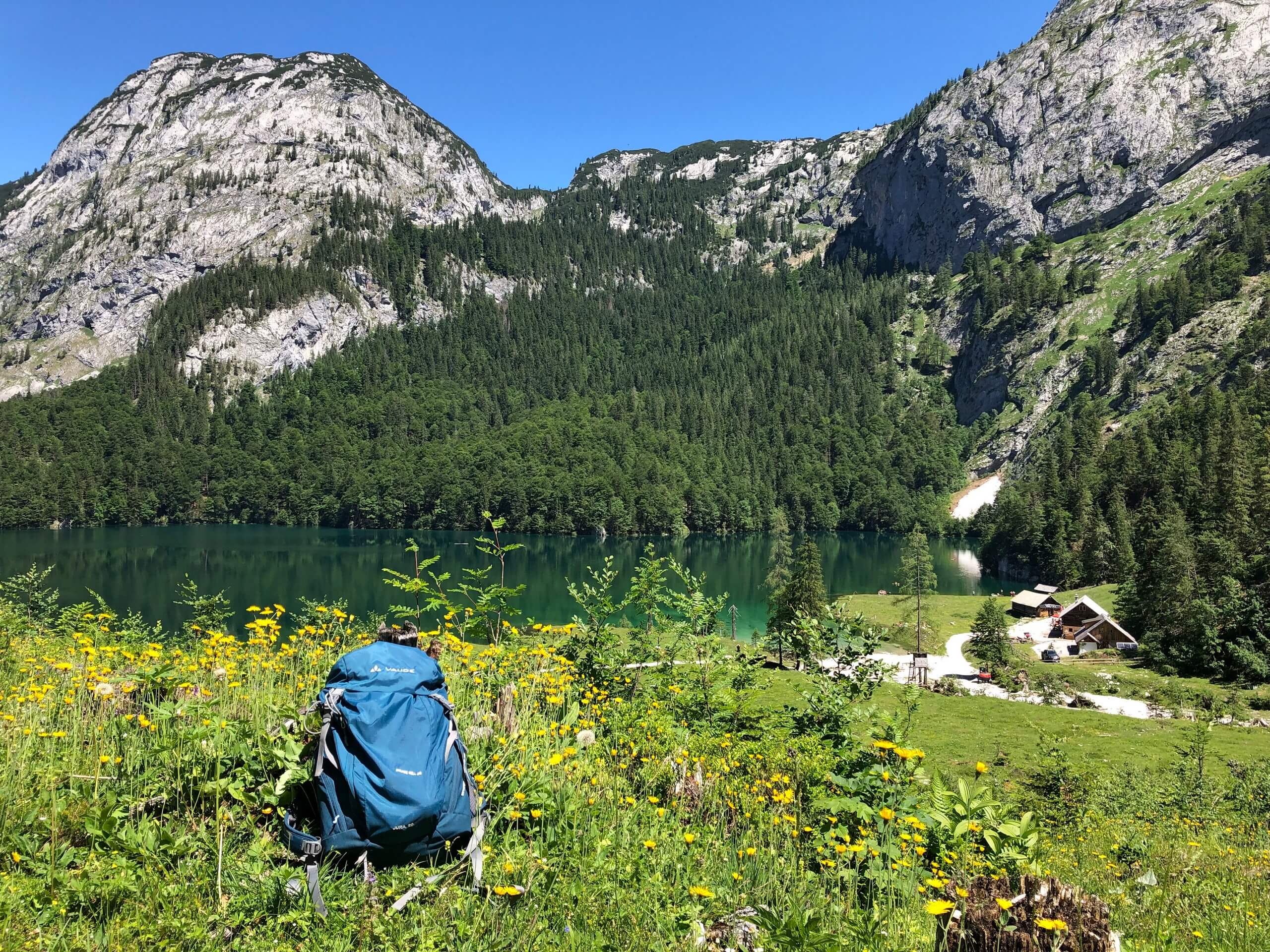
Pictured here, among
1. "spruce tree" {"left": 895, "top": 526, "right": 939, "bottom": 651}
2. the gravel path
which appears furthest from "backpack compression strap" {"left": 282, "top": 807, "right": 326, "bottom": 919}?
"spruce tree" {"left": 895, "top": 526, "right": 939, "bottom": 651}

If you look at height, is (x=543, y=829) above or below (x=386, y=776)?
below

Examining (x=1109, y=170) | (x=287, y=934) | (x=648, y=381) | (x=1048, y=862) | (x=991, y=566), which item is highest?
(x=1109, y=170)

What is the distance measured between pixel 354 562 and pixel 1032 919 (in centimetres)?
8970

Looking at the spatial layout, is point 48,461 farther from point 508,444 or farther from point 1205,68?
point 1205,68

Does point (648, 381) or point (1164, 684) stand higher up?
point (648, 381)

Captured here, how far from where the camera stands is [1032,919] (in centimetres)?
309

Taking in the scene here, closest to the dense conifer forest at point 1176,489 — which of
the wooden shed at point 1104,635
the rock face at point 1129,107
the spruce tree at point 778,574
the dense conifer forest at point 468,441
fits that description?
the wooden shed at point 1104,635

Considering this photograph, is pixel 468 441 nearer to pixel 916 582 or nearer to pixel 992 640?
pixel 916 582

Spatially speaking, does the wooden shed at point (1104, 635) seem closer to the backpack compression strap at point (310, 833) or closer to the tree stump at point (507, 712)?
the tree stump at point (507, 712)

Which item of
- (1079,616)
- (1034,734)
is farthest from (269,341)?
(1034,734)

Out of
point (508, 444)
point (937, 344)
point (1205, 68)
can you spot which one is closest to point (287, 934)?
point (508, 444)

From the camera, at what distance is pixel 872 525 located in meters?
150

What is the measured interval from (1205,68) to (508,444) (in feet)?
Result: 618

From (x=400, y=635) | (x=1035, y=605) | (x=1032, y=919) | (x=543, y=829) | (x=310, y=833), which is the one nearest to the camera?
(x=1032, y=919)
